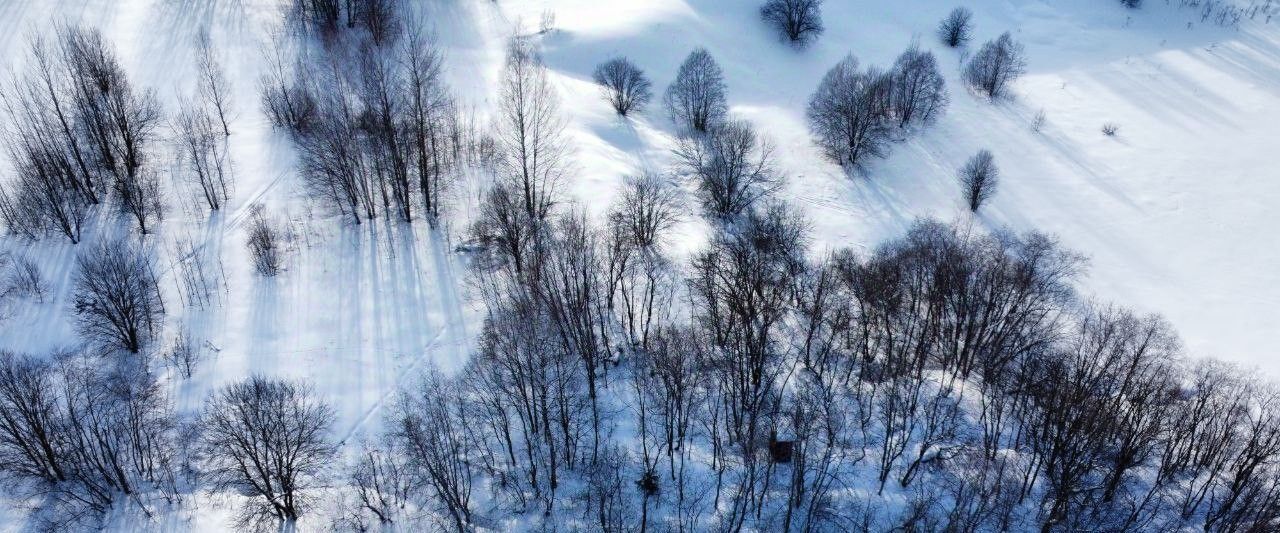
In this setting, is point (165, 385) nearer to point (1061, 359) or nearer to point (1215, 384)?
point (1061, 359)

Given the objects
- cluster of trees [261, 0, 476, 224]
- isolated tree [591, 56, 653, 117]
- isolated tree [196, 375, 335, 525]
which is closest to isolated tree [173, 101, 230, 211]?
cluster of trees [261, 0, 476, 224]

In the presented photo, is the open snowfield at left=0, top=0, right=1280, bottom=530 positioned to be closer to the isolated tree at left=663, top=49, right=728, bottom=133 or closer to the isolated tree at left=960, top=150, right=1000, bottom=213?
the isolated tree at left=960, top=150, right=1000, bottom=213

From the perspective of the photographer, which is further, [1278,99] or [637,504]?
[1278,99]

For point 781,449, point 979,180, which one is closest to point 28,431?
point 781,449

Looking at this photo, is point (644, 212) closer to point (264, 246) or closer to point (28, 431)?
point (264, 246)

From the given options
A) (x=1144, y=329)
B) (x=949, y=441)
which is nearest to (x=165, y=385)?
(x=949, y=441)

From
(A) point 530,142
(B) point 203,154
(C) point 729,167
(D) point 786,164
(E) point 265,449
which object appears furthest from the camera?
(D) point 786,164
